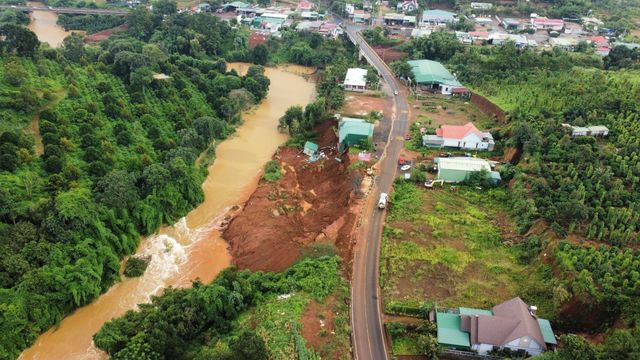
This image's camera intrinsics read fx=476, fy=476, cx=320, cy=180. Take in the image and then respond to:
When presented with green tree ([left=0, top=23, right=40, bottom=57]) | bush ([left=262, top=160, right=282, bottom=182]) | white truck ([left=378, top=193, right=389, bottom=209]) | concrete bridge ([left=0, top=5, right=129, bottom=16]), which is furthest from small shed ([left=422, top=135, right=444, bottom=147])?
concrete bridge ([left=0, top=5, right=129, bottom=16])

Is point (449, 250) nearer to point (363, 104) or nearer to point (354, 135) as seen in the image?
point (354, 135)

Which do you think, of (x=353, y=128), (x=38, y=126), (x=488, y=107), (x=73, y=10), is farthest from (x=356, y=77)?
(x=73, y=10)

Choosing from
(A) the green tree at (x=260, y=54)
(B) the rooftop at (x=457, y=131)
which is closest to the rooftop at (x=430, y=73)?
(B) the rooftop at (x=457, y=131)

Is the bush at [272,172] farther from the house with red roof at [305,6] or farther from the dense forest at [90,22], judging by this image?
the house with red roof at [305,6]

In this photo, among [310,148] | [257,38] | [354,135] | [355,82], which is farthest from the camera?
[257,38]

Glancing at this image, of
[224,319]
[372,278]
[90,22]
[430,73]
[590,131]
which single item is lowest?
[224,319]

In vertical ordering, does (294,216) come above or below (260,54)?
below

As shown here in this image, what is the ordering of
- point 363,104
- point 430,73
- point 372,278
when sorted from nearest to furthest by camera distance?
point 372,278 → point 363,104 → point 430,73
